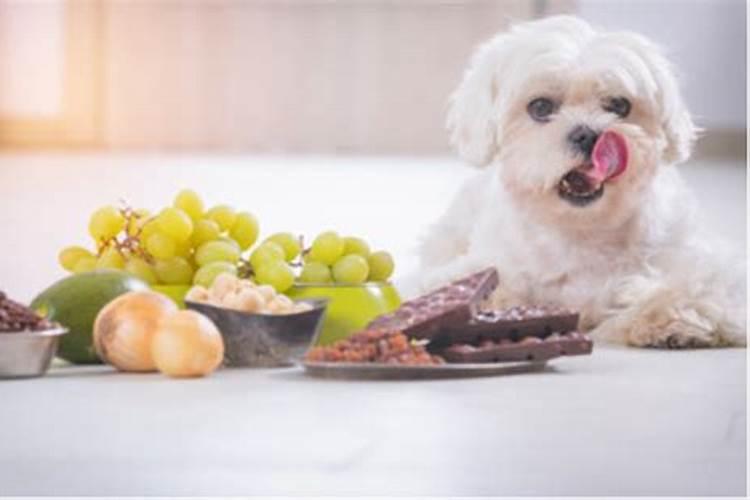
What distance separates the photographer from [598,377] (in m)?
2.58

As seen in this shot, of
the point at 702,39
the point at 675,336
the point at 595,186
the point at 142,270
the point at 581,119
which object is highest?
the point at 702,39

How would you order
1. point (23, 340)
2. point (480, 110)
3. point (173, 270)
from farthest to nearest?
point (480, 110) → point (173, 270) → point (23, 340)

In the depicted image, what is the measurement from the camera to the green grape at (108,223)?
2896 millimetres

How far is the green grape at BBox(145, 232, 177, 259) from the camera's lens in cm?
280

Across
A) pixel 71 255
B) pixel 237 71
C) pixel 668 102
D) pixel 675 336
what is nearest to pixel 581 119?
pixel 668 102

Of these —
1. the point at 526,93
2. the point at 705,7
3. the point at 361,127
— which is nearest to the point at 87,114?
the point at 361,127

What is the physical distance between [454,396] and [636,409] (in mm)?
230

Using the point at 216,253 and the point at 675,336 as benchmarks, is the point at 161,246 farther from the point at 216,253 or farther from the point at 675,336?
A: the point at 675,336

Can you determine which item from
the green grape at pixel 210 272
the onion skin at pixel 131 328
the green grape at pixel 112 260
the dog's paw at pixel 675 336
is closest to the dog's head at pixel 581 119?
the dog's paw at pixel 675 336

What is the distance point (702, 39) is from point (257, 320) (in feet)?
23.2

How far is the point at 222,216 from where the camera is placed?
9.53 ft

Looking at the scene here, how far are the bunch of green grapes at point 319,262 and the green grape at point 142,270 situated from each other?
154 mm

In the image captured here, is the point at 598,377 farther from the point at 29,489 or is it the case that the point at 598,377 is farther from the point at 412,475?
the point at 29,489

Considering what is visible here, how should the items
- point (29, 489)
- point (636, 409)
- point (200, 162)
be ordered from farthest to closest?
1. point (200, 162)
2. point (636, 409)
3. point (29, 489)
